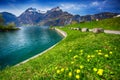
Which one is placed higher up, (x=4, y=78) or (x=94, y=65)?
(x=94, y=65)

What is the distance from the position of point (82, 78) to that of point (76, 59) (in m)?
2.81

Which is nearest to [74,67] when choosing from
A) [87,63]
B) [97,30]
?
[87,63]

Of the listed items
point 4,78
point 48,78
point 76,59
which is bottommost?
point 4,78

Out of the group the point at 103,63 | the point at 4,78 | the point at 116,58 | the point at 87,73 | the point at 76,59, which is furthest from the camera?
the point at 4,78

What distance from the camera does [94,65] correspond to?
803 cm

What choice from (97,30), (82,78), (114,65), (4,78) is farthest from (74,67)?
(97,30)

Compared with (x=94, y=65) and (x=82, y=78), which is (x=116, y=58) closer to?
(x=94, y=65)

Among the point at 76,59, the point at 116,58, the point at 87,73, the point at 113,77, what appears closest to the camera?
the point at 113,77

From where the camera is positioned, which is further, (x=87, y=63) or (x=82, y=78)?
(x=87, y=63)

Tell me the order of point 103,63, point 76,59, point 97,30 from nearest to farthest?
point 103,63
point 76,59
point 97,30

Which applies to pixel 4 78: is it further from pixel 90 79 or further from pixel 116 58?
pixel 116 58

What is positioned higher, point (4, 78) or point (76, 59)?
point (76, 59)

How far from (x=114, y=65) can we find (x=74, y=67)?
2.48m

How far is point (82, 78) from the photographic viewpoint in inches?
277
